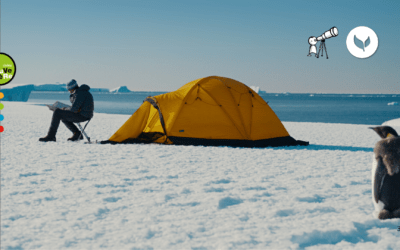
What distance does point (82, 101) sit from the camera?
8.53 meters

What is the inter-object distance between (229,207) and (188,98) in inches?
210

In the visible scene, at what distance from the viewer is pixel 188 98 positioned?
343 inches

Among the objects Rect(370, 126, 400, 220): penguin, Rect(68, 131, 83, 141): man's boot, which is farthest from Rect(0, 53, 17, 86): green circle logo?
Rect(370, 126, 400, 220): penguin

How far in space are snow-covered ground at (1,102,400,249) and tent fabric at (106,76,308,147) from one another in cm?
176

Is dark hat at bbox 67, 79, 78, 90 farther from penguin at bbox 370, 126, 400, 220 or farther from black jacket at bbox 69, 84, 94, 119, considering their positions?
penguin at bbox 370, 126, 400, 220

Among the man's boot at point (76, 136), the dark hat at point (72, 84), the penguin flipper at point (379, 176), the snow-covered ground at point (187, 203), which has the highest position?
the dark hat at point (72, 84)

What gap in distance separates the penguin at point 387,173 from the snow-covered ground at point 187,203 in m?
0.21

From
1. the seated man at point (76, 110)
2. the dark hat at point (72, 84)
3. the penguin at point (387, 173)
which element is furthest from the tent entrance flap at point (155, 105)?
the penguin at point (387, 173)

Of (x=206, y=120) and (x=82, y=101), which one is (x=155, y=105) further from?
(x=82, y=101)

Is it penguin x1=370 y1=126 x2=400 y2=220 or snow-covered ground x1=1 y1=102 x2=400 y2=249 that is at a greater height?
penguin x1=370 y1=126 x2=400 y2=220

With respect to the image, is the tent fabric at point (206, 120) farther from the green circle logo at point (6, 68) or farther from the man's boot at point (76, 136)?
the green circle logo at point (6, 68)

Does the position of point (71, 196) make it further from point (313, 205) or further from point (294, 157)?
point (294, 157)

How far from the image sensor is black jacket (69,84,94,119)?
848 centimetres

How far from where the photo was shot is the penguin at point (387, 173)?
269cm
